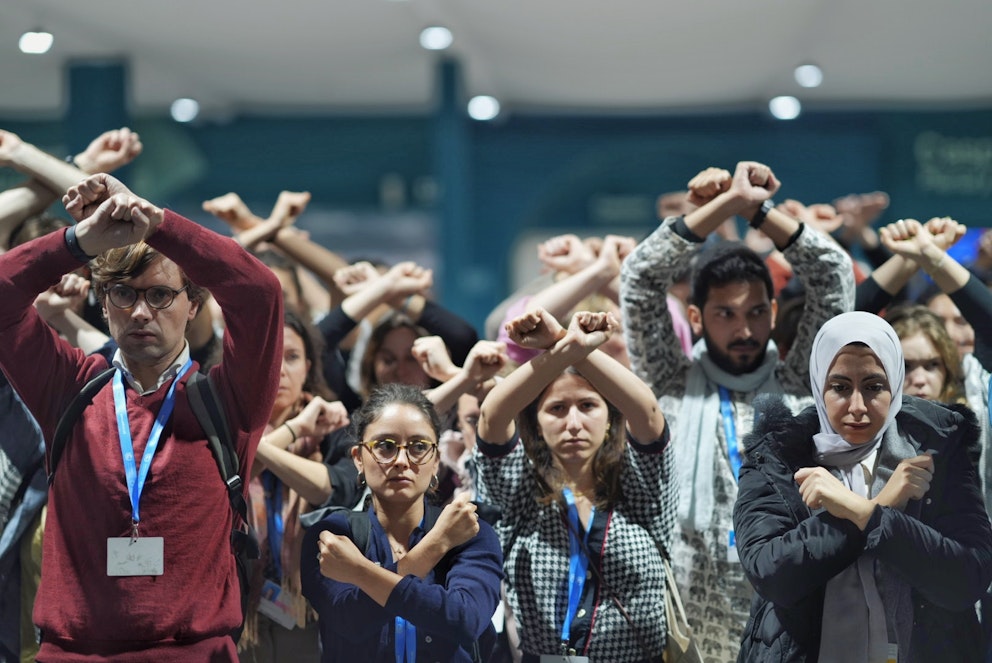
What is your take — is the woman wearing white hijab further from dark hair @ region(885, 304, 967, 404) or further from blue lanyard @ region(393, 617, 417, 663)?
dark hair @ region(885, 304, 967, 404)

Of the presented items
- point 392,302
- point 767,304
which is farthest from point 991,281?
point 392,302

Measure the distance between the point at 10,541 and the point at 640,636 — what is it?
1.61 meters

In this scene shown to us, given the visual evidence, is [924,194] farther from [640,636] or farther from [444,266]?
[640,636]

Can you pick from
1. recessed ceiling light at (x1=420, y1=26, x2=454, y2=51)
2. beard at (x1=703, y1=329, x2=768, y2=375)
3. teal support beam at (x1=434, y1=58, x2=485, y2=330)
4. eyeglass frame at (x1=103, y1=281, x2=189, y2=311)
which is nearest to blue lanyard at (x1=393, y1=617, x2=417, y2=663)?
eyeglass frame at (x1=103, y1=281, x2=189, y2=311)

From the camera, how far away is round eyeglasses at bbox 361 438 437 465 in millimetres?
2836

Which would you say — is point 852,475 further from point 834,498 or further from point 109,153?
point 109,153

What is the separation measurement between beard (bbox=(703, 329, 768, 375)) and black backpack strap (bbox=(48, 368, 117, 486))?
1733 millimetres

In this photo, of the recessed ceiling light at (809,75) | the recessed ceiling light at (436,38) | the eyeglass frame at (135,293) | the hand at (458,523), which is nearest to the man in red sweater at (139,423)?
the eyeglass frame at (135,293)

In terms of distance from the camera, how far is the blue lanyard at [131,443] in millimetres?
2516

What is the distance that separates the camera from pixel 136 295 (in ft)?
8.59

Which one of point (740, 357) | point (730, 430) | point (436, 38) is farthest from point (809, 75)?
point (730, 430)

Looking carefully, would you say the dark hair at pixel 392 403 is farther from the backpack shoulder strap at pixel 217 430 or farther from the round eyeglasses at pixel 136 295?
the round eyeglasses at pixel 136 295

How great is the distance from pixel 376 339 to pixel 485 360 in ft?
3.54

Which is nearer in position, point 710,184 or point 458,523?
point 458,523
